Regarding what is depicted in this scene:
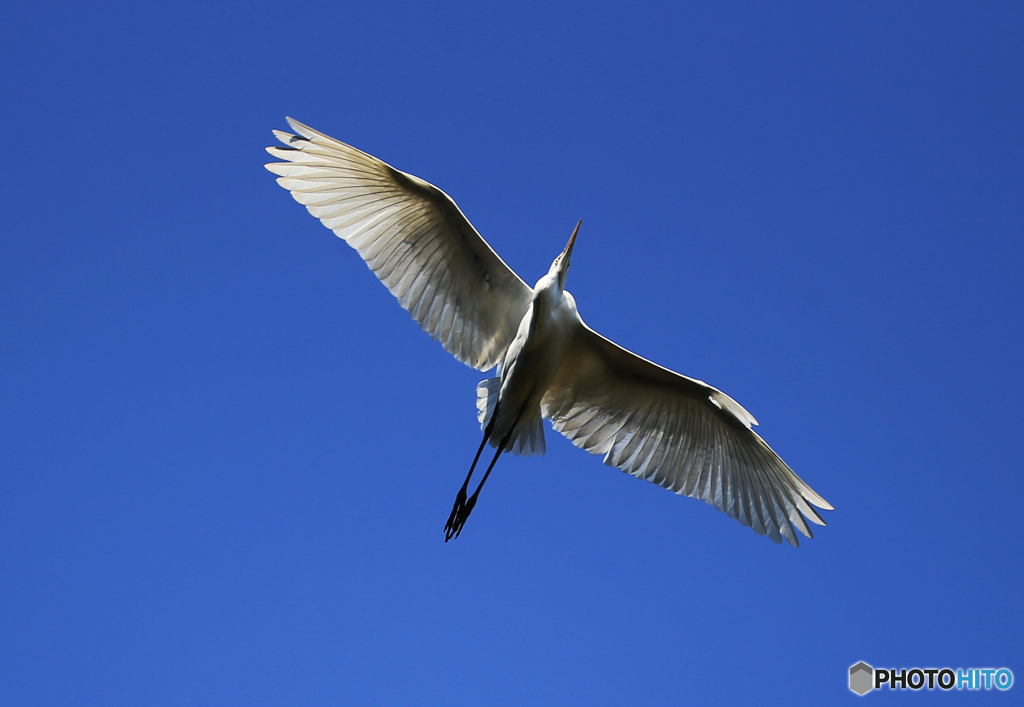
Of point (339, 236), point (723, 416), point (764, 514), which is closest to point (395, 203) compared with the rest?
point (339, 236)

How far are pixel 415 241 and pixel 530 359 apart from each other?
177 cm

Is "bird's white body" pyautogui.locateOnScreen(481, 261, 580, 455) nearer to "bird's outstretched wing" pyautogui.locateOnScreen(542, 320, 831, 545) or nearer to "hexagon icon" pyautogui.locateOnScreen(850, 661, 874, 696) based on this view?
"bird's outstretched wing" pyautogui.locateOnScreen(542, 320, 831, 545)

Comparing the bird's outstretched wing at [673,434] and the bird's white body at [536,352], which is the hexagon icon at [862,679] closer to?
the bird's outstretched wing at [673,434]

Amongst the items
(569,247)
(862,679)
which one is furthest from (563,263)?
(862,679)

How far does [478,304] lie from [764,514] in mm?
3795

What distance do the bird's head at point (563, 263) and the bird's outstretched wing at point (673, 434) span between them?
54cm

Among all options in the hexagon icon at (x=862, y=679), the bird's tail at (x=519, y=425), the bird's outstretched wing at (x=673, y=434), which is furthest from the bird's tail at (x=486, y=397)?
the hexagon icon at (x=862, y=679)

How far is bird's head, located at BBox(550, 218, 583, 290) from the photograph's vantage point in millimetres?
9578

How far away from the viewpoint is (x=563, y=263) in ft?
31.7

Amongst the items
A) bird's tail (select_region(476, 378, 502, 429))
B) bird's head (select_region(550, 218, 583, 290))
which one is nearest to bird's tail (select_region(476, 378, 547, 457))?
bird's tail (select_region(476, 378, 502, 429))

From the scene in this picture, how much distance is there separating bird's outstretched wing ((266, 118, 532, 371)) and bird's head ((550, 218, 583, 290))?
44cm

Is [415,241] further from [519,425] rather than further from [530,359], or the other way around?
[519,425]

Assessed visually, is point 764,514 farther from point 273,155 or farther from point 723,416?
point 273,155

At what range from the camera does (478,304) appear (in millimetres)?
10125
